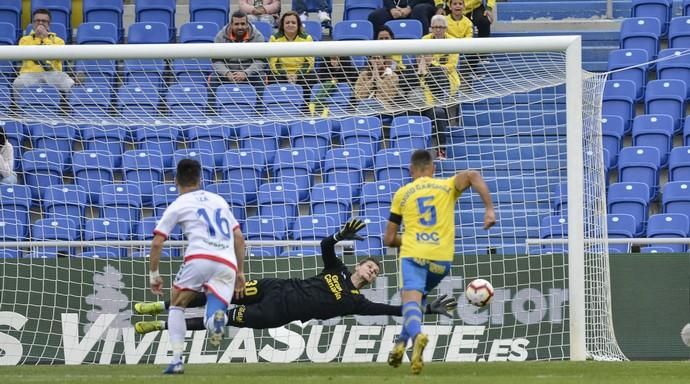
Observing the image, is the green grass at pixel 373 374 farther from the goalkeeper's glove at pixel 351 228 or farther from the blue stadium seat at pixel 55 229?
the blue stadium seat at pixel 55 229

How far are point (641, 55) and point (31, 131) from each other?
887 cm

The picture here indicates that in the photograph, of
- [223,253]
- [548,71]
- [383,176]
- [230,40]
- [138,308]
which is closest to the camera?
[223,253]

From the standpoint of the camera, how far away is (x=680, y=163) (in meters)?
18.2

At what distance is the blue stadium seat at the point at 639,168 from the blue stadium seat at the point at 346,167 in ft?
13.2

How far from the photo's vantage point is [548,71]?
1477cm

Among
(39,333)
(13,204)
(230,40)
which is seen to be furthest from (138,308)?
(230,40)

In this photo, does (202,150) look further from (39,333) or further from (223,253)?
(223,253)

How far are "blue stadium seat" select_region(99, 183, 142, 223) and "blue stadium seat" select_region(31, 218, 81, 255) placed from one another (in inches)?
15.3

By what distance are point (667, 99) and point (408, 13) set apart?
4117 mm

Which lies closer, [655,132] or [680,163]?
[680,163]

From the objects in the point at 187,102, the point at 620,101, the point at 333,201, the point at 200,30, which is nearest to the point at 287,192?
the point at 333,201

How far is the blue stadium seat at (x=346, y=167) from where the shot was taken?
16.2 metres

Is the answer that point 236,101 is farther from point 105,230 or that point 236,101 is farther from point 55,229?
point 55,229

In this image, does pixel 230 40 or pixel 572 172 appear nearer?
pixel 572 172
